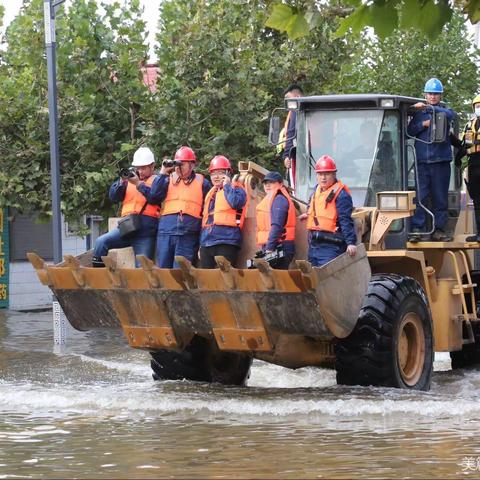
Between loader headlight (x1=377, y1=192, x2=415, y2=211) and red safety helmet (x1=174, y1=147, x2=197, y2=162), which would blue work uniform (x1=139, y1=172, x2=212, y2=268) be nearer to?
red safety helmet (x1=174, y1=147, x2=197, y2=162)

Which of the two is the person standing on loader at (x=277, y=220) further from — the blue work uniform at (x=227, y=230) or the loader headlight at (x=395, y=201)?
the loader headlight at (x=395, y=201)

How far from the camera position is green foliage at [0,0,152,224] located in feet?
70.2

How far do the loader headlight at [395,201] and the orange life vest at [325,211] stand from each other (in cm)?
73

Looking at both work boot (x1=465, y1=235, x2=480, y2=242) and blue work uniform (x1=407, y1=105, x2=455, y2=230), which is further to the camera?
work boot (x1=465, y1=235, x2=480, y2=242)

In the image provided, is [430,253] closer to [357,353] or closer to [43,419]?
[357,353]

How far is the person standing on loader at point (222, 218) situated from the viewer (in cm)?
1260

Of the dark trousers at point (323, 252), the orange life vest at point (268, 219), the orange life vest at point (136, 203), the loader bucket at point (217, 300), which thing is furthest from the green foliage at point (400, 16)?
the orange life vest at point (136, 203)

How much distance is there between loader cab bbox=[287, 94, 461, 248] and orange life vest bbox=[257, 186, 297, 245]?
1.27 m

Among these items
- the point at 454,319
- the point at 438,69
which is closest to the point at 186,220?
the point at 454,319

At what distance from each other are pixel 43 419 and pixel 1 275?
17311 millimetres

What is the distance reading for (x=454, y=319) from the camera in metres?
13.8

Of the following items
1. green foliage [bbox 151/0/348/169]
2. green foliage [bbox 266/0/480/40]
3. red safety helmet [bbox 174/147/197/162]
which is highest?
green foliage [bbox 151/0/348/169]

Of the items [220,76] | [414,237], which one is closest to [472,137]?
[414,237]

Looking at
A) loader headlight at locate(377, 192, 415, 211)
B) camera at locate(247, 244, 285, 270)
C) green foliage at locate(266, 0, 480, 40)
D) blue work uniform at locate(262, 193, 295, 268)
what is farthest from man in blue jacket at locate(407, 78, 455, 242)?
green foliage at locate(266, 0, 480, 40)
